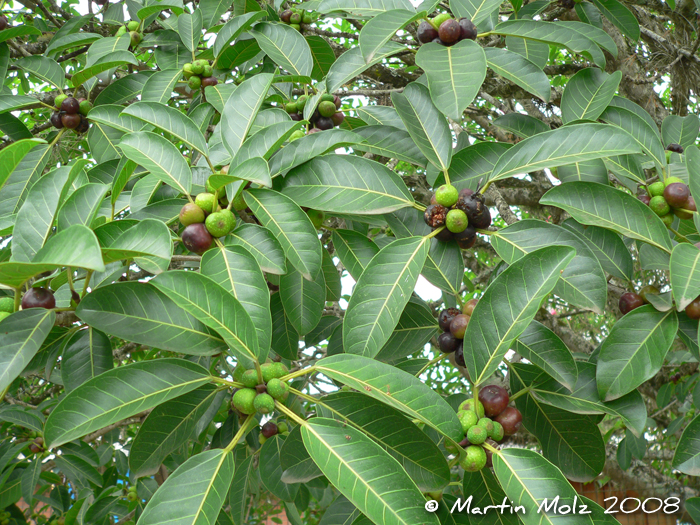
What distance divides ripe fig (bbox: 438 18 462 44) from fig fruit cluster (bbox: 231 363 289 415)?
3.25ft

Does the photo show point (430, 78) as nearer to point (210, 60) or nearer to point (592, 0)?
point (210, 60)

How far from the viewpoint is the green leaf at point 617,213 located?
1332 mm

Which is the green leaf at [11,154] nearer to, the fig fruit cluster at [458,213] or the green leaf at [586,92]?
the fig fruit cluster at [458,213]

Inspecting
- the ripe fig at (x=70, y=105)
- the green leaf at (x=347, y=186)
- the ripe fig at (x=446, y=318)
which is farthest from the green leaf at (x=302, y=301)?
the ripe fig at (x=70, y=105)

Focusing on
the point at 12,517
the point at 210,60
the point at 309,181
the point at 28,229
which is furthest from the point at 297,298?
the point at 12,517

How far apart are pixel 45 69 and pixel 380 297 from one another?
70.6 inches

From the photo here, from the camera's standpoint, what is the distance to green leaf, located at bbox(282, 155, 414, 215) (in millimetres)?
1388

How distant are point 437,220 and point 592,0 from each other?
1.60 meters

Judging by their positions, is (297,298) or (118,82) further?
(118,82)

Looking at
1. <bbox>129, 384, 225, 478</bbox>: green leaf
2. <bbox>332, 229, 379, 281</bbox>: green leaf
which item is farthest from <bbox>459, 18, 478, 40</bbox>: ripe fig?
<bbox>129, 384, 225, 478</bbox>: green leaf

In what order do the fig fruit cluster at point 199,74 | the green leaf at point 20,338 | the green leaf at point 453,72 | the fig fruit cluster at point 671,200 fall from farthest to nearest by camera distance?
the fig fruit cluster at point 199,74 < the fig fruit cluster at point 671,200 < the green leaf at point 453,72 < the green leaf at point 20,338

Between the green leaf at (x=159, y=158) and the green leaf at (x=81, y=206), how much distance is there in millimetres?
149

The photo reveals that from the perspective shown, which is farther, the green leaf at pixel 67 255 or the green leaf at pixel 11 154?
the green leaf at pixel 11 154

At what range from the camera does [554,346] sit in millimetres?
1314
